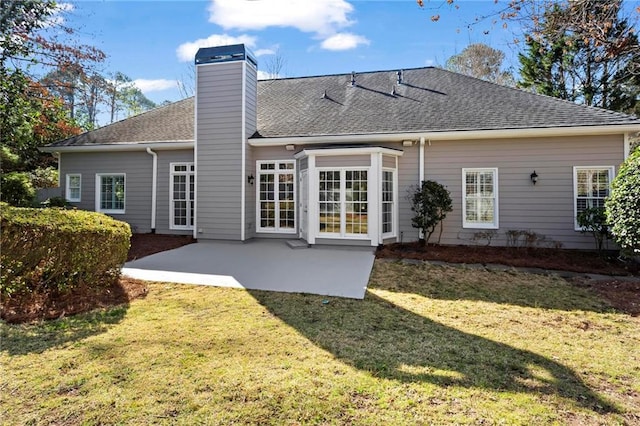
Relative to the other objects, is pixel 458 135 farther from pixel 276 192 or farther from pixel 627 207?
pixel 276 192

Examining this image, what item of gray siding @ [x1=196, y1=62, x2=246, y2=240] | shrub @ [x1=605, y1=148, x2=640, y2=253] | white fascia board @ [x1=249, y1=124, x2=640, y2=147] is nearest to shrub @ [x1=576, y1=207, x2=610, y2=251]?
shrub @ [x1=605, y1=148, x2=640, y2=253]

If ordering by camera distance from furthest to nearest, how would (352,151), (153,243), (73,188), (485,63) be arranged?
1. (485,63)
2. (73,188)
3. (153,243)
4. (352,151)

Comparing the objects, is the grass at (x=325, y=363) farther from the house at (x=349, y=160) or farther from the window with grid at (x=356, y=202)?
the house at (x=349, y=160)

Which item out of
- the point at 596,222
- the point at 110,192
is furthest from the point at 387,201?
the point at 110,192

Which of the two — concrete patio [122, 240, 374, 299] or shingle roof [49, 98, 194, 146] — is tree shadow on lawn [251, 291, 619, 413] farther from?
shingle roof [49, 98, 194, 146]

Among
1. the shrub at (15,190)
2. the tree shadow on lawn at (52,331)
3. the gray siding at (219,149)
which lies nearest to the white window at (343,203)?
the gray siding at (219,149)

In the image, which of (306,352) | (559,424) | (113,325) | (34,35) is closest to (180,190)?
(34,35)

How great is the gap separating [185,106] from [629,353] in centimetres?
1435

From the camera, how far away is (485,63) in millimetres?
22234

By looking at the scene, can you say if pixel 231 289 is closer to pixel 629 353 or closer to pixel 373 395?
pixel 373 395

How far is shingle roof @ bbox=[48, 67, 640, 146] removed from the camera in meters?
9.23

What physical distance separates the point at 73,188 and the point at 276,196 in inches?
306

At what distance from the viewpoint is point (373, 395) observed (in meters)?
2.72

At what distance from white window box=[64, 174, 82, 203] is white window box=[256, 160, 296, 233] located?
693 cm
